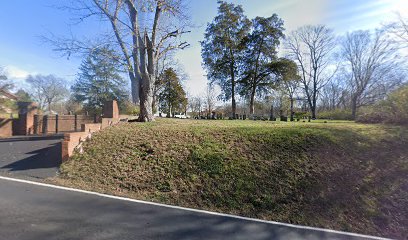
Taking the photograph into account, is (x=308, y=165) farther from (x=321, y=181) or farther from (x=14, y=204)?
(x=14, y=204)

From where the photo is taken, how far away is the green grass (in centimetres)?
488

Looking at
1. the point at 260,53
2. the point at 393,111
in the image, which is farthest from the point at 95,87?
the point at 393,111

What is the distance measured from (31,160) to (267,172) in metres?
8.29

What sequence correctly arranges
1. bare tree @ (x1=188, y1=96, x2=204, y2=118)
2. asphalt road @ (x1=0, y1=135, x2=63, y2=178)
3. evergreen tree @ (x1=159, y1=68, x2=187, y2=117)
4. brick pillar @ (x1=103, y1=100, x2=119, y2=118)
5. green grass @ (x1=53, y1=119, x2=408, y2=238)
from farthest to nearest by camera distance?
1. bare tree @ (x1=188, y1=96, x2=204, y2=118)
2. evergreen tree @ (x1=159, y1=68, x2=187, y2=117)
3. brick pillar @ (x1=103, y1=100, x2=119, y2=118)
4. asphalt road @ (x1=0, y1=135, x2=63, y2=178)
5. green grass @ (x1=53, y1=119, x2=408, y2=238)

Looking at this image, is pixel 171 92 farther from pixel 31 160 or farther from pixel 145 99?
pixel 31 160

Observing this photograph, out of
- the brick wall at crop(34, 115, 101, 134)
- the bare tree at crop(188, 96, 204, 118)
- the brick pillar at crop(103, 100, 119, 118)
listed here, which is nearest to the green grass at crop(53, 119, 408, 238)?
the brick pillar at crop(103, 100, 119, 118)

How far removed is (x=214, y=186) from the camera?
5812mm

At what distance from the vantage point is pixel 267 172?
20.3ft

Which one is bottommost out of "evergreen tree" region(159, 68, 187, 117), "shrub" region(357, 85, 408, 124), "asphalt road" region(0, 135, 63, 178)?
"asphalt road" region(0, 135, 63, 178)

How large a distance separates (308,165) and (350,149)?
193 cm

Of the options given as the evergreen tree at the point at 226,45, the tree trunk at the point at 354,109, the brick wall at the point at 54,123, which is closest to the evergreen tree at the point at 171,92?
the evergreen tree at the point at 226,45

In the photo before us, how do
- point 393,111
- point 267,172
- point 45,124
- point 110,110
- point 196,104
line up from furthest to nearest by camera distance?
point 196,104 → point 45,124 → point 110,110 → point 393,111 → point 267,172

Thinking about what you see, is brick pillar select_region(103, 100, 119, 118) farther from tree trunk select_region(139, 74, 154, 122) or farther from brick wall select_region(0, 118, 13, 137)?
brick wall select_region(0, 118, 13, 137)

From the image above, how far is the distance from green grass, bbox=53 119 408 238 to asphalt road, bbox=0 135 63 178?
696mm
